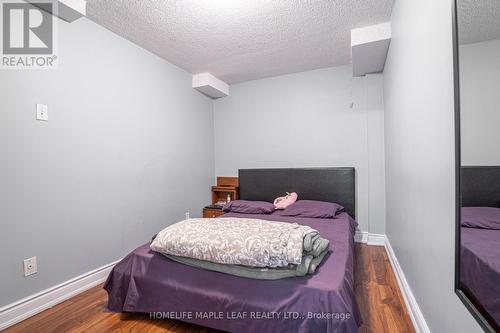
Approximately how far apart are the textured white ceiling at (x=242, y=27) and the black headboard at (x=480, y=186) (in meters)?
1.80

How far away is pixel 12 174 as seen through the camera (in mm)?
1619

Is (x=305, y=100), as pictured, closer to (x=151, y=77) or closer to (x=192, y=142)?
(x=192, y=142)

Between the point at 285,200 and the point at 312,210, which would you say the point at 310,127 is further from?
the point at 312,210

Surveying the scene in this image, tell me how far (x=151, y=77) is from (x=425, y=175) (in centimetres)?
283

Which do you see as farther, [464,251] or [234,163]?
[234,163]

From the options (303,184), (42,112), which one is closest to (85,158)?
(42,112)

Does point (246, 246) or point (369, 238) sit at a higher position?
point (246, 246)

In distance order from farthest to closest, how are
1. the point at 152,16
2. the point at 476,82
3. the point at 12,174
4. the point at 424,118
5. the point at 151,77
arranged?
the point at 151,77
the point at 152,16
the point at 12,174
the point at 424,118
the point at 476,82

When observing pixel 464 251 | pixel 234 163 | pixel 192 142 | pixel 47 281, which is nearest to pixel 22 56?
pixel 47 281

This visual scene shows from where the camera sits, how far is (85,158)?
205cm

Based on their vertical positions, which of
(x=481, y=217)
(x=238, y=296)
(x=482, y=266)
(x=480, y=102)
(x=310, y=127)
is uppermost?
(x=310, y=127)

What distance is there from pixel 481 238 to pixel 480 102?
0.45 m

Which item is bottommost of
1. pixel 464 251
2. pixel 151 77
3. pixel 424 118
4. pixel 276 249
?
pixel 276 249

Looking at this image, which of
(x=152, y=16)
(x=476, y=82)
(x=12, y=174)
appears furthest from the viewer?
(x=152, y=16)
